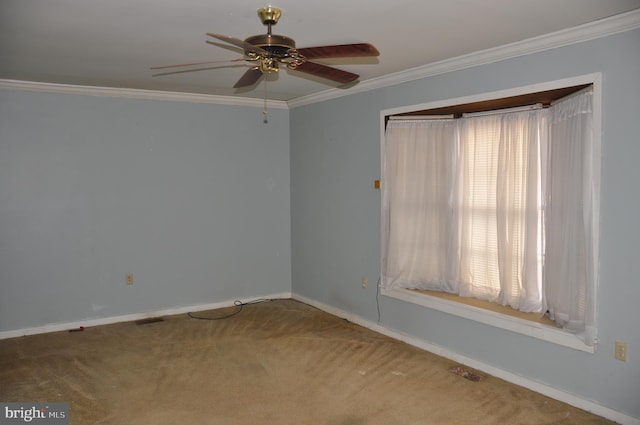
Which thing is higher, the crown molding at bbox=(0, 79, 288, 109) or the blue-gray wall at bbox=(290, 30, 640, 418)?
the crown molding at bbox=(0, 79, 288, 109)

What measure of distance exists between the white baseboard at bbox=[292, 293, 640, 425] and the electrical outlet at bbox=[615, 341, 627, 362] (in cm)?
→ 36

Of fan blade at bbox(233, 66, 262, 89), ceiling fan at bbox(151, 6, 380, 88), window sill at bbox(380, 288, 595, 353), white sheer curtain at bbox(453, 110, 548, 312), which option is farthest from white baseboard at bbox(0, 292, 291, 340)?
ceiling fan at bbox(151, 6, 380, 88)

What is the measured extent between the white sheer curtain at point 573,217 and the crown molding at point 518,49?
1.27 feet

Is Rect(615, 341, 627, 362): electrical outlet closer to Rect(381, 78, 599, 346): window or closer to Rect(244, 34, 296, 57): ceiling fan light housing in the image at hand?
Rect(381, 78, 599, 346): window

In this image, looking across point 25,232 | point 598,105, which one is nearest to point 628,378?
point 598,105

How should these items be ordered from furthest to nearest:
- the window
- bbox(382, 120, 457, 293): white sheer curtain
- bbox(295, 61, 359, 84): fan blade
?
bbox(382, 120, 457, 293): white sheer curtain → the window → bbox(295, 61, 359, 84): fan blade

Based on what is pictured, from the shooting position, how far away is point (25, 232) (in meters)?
4.77

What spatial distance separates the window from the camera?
10.8 feet

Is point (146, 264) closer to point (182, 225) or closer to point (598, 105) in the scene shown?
point (182, 225)

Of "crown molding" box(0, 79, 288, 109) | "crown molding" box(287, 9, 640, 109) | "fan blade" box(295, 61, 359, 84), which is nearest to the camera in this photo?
"fan blade" box(295, 61, 359, 84)

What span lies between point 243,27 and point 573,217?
8.53 ft

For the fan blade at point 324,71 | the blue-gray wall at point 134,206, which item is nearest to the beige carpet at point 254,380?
the blue-gray wall at point 134,206

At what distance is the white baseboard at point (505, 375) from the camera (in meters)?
3.07

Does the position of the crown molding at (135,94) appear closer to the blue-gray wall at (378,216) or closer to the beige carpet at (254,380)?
the blue-gray wall at (378,216)
